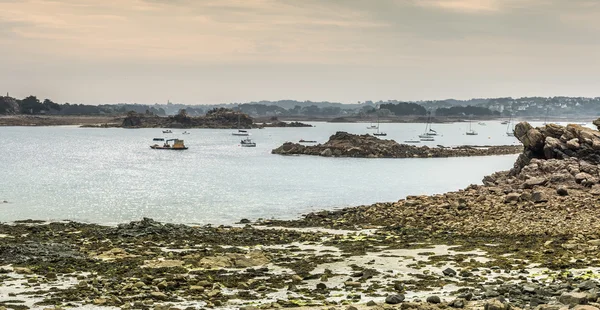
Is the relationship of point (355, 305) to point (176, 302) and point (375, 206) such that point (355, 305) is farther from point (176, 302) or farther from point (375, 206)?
point (375, 206)

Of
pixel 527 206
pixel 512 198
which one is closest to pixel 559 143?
pixel 512 198

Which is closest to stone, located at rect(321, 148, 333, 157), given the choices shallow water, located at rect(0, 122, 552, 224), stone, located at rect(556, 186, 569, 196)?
shallow water, located at rect(0, 122, 552, 224)

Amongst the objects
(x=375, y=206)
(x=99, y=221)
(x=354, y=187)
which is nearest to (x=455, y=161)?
(x=354, y=187)

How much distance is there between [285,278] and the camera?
18.8 metres

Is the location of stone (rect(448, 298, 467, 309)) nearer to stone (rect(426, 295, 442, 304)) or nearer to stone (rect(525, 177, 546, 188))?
stone (rect(426, 295, 442, 304))

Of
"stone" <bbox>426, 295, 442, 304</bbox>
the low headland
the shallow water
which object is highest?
"stone" <bbox>426, 295, 442, 304</bbox>

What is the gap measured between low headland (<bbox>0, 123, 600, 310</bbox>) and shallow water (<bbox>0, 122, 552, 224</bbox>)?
247 inches

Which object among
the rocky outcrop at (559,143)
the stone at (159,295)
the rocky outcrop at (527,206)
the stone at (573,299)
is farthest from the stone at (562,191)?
the stone at (159,295)

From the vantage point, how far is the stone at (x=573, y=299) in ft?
42.9

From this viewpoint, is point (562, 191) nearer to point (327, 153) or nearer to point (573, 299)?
point (573, 299)

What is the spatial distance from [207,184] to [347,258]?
1422 inches

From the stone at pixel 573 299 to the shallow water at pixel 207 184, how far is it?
861 inches

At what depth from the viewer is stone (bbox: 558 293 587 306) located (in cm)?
1307

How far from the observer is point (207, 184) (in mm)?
56812
